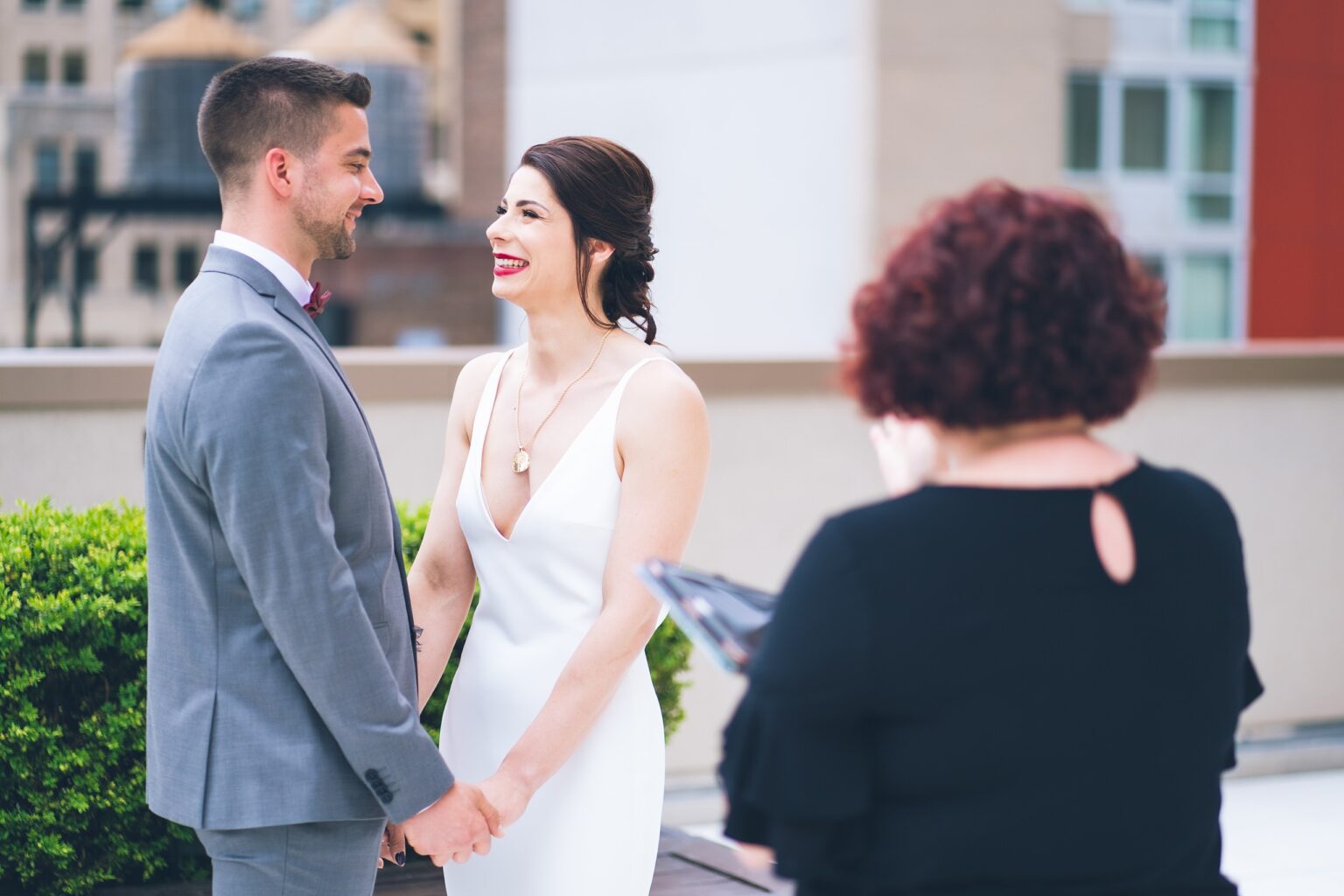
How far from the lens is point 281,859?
2514 millimetres

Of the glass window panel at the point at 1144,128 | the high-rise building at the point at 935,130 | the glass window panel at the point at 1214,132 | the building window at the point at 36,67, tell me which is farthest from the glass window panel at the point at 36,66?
the glass window panel at the point at 1214,132

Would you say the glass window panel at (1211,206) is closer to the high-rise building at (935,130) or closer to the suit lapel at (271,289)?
the high-rise building at (935,130)

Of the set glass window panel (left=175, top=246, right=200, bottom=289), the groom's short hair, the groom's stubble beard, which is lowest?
the groom's stubble beard

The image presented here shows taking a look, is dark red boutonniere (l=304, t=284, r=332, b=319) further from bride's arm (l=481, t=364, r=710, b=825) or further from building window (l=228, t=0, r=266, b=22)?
building window (l=228, t=0, r=266, b=22)

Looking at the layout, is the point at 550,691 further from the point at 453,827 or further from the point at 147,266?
the point at 147,266

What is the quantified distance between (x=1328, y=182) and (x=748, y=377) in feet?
68.3

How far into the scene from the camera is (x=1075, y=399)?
182cm

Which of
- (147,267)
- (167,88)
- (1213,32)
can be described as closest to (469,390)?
(167,88)

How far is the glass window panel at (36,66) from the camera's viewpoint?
7544 cm

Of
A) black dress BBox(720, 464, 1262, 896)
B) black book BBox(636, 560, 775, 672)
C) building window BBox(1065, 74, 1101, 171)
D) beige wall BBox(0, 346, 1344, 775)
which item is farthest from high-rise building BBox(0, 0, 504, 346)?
building window BBox(1065, 74, 1101, 171)

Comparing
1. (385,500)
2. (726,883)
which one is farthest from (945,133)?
(385,500)

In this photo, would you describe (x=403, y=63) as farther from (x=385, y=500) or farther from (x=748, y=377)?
(x=385, y=500)

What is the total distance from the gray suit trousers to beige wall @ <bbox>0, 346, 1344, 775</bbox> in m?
3.25

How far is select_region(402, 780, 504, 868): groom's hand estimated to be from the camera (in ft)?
8.49
